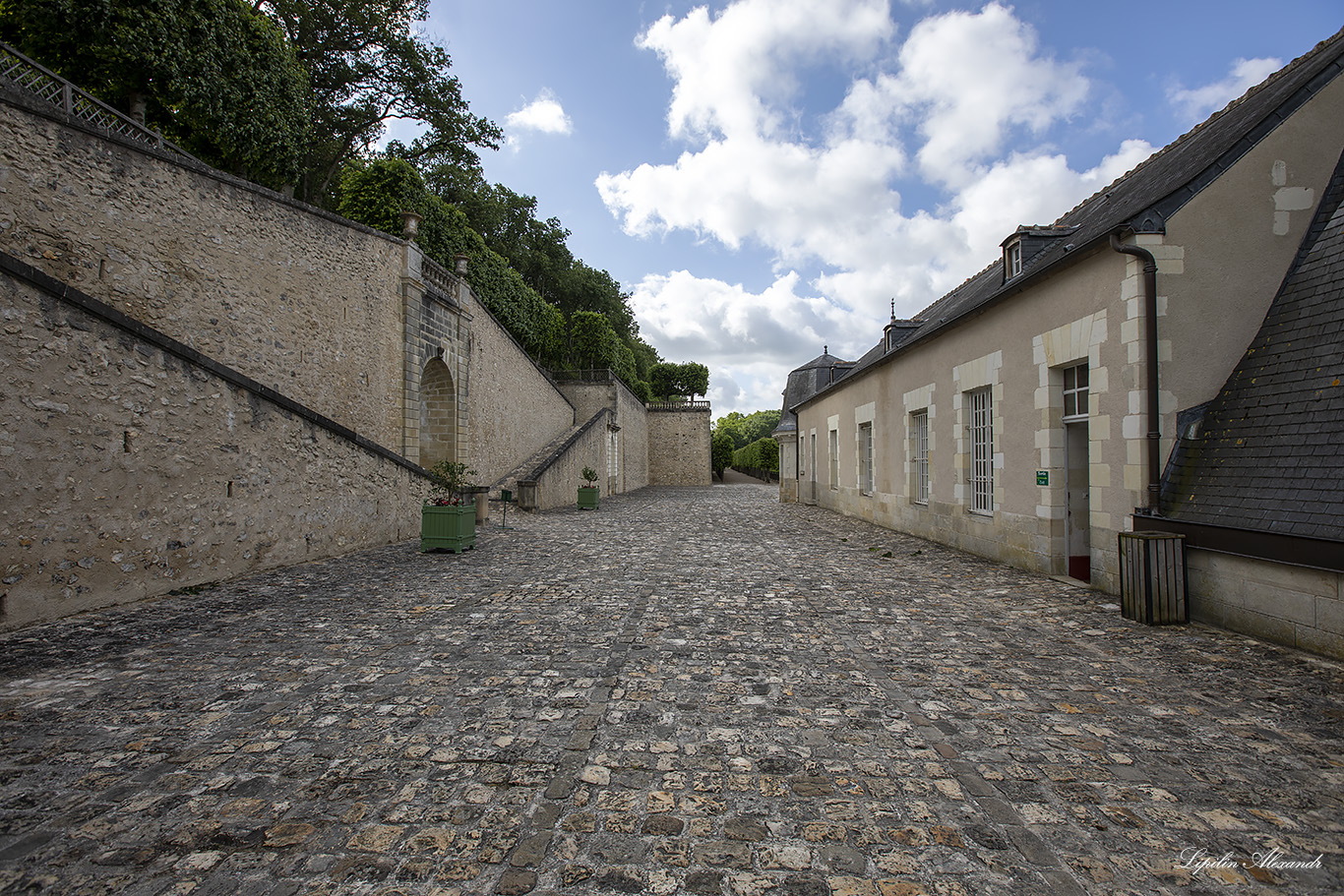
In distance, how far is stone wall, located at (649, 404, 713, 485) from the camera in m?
37.7

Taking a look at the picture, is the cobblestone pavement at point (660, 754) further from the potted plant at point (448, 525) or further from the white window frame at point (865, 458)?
the white window frame at point (865, 458)

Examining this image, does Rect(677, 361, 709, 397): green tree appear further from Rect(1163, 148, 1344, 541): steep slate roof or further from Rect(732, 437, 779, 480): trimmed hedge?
Rect(1163, 148, 1344, 541): steep slate roof

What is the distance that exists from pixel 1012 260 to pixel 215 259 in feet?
41.3

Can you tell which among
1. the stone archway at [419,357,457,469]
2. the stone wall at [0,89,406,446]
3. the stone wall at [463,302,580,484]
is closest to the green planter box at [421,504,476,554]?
the stone wall at [0,89,406,446]

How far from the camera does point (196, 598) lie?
567cm

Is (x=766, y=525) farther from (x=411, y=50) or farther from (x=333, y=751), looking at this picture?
(x=411, y=50)

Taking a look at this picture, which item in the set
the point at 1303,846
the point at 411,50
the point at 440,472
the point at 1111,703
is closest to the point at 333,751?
the point at 1303,846

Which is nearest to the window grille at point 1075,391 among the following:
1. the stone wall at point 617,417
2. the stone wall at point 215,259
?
the stone wall at point 215,259

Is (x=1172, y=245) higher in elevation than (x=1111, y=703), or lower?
higher

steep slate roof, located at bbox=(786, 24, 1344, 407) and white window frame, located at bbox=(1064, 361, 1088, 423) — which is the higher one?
steep slate roof, located at bbox=(786, 24, 1344, 407)

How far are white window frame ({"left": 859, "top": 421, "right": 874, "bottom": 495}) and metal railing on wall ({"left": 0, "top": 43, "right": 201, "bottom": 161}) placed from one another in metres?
14.4

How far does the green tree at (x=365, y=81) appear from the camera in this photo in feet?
60.4

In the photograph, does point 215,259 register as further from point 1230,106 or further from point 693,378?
point 693,378

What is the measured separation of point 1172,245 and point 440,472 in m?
10.4
